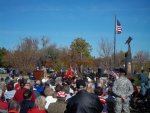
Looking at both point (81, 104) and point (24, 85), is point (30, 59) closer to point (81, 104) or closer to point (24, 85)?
point (24, 85)

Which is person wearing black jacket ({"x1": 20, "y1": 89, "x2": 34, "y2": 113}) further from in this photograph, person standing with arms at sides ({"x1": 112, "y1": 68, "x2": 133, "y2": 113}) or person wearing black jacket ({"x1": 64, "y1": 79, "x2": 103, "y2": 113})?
person standing with arms at sides ({"x1": 112, "y1": 68, "x2": 133, "y2": 113})

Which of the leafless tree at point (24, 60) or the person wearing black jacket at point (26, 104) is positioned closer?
the person wearing black jacket at point (26, 104)

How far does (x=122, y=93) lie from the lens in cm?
1051

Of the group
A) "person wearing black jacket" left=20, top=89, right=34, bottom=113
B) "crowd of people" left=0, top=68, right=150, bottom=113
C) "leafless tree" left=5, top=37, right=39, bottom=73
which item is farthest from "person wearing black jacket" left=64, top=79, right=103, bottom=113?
"leafless tree" left=5, top=37, right=39, bottom=73

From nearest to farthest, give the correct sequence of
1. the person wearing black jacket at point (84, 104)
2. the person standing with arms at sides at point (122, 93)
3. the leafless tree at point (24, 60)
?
the person wearing black jacket at point (84, 104) < the person standing with arms at sides at point (122, 93) < the leafless tree at point (24, 60)

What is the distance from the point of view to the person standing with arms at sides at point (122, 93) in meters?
10.4

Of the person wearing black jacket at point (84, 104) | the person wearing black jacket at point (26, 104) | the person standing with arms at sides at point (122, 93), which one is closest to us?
the person wearing black jacket at point (84, 104)

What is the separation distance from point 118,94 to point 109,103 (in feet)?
4.55

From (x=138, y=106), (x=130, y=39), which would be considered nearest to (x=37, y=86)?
(x=138, y=106)

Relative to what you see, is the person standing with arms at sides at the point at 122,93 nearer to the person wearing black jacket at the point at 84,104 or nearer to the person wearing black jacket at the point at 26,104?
the person wearing black jacket at the point at 26,104

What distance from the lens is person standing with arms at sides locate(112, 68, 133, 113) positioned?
1042 centimetres

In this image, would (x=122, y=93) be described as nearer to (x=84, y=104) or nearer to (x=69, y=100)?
(x=69, y=100)

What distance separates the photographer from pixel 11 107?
23.5ft

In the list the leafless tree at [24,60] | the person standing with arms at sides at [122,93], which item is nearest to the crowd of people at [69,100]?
the person standing with arms at sides at [122,93]
